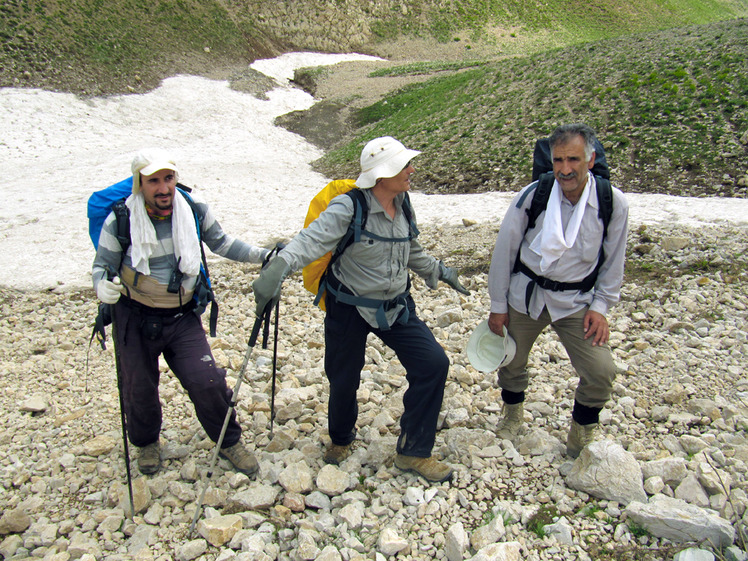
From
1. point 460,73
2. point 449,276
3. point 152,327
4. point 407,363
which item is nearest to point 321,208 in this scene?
point 449,276

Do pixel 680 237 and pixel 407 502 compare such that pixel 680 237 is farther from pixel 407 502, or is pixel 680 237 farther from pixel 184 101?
pixel 184 101

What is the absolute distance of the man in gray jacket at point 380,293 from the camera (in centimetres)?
411

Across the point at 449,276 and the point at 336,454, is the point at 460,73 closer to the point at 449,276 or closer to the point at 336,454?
the point at 449,276

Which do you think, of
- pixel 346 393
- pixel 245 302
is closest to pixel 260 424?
pixel 346 393

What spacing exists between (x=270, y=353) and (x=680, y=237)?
661 cm

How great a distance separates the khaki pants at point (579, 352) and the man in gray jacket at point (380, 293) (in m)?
0.73

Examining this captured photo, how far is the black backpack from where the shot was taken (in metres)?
4.20

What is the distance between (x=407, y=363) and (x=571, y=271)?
4.76ft

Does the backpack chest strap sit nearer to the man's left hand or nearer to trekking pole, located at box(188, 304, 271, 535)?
trekking pole, located at box(188, 304, 271, 535)

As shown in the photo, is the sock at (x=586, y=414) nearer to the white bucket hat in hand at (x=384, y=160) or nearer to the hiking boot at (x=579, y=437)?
the hiking boot at (x=579, y=437)

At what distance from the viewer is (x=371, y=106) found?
30.0 meters

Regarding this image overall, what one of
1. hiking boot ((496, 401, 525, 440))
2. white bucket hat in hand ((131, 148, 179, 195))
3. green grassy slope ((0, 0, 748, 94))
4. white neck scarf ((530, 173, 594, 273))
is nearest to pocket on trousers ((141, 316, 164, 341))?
white bucket hat in hand ((131, 148, 179, 195))

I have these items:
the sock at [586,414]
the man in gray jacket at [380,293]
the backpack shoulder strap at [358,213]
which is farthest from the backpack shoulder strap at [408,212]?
the sock at [586,414]

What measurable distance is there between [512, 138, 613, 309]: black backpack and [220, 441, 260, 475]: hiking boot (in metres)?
2.67
